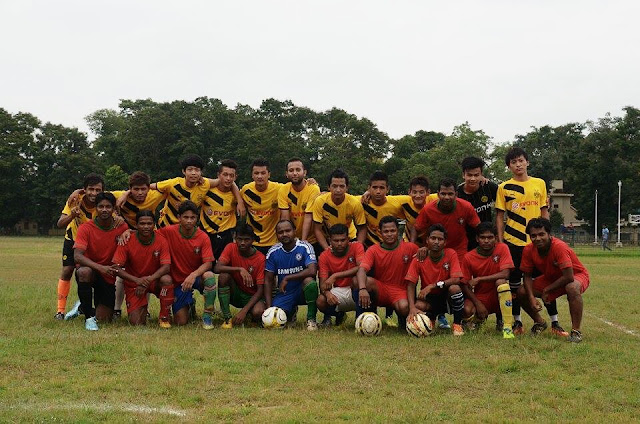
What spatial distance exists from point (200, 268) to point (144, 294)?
76cm

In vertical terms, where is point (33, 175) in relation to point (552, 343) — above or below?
above

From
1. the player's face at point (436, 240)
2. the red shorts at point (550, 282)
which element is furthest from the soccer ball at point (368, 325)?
the red shorts at point (550, 282)

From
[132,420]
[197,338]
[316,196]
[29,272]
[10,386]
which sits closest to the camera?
[132,420]

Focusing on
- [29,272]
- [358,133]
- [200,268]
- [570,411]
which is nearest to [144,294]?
[200,268]

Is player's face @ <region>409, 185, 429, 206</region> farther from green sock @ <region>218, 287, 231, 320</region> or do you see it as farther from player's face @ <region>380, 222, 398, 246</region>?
green sock @ <region>218, 287, 231, 320</region>

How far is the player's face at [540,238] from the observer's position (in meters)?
6.85

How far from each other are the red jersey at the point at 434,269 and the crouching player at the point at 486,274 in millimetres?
186

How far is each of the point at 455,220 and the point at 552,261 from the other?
1.17 meters

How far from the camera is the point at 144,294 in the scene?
7711mm

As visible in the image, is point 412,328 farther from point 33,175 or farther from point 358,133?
point 33,175

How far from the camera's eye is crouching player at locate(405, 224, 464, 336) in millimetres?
7125

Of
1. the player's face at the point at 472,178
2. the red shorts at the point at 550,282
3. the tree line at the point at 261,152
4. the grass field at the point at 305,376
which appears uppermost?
the tree line at the point at 261,152

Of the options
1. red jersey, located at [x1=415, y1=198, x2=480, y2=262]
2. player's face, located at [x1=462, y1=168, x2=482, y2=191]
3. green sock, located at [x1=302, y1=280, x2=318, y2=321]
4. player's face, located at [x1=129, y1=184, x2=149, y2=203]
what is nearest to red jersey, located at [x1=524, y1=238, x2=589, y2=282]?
red jersey, located at [x1=415, y1=198, x2=480, y2=262]

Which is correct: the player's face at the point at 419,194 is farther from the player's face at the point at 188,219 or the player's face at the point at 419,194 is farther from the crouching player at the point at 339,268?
the player's face at the point at 188,219
